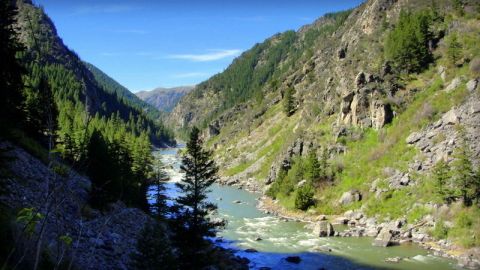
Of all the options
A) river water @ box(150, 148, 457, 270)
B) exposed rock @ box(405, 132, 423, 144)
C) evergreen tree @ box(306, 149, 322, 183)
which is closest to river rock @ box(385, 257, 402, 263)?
river water @ box(150, 148, 457, 270)

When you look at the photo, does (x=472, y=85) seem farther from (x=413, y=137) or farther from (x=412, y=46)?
(x=412, y=46)

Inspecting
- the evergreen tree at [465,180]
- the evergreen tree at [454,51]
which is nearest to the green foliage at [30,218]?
the evergreen tree at [465,180]

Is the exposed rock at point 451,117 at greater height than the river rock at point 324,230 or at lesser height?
greater

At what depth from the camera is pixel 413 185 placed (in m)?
56.0

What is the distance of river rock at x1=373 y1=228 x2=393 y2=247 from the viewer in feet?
153

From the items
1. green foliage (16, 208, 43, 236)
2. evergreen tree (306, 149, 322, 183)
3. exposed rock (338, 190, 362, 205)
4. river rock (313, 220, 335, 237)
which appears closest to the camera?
green foliage (16, 208, 43, 236)

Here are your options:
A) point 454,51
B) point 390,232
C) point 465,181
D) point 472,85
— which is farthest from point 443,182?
point 454,51

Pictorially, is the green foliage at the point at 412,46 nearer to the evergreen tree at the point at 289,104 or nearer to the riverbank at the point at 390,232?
the riverbank at the point at 390,232

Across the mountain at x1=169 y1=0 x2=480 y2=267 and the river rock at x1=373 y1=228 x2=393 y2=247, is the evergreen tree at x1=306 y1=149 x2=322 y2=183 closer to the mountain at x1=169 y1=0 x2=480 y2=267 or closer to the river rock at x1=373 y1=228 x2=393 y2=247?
the mountain at x1=169 y1=0 x2=480 y2=267

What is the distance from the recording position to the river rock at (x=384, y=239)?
153ft

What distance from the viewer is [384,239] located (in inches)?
1860

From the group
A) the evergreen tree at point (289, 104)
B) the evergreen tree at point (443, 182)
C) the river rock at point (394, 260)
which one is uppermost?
the evergreen tree at point (289, 104)

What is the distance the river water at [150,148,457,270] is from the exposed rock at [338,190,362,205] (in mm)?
8165

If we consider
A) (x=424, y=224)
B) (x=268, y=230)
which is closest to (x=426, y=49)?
(x=424, y=224)
